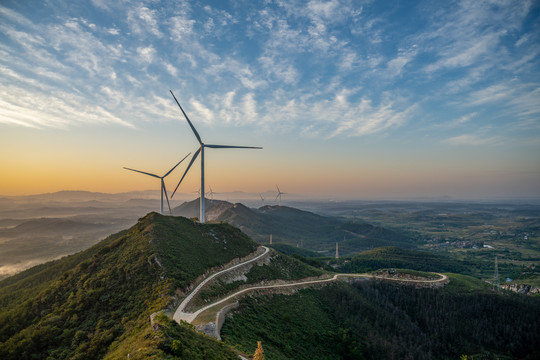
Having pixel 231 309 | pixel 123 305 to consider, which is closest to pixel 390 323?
pixel 231 309

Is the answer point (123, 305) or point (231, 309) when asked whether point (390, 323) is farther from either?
point (123, 305)

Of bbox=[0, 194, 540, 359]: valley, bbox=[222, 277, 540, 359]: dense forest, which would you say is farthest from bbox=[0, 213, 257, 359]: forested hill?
bbox=[222, 277, 540, 359]: dense forest

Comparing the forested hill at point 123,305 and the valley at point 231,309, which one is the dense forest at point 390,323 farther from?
the forested hill at point 123,305

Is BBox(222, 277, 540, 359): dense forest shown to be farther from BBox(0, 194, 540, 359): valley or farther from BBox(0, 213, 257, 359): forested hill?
BBox(0, 213, 257, 359): forested hill

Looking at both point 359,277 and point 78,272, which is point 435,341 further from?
point 78,272

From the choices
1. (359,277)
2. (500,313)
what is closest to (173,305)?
(359,277)

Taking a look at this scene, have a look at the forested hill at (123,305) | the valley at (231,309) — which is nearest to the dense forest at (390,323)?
the valley at (231,309)
